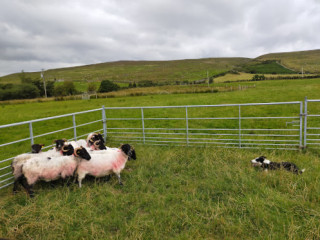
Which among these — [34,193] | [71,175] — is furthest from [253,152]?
[34,193]

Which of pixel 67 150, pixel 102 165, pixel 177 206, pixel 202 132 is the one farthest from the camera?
pixel 202 132

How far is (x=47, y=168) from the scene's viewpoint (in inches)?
178

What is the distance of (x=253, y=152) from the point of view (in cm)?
661

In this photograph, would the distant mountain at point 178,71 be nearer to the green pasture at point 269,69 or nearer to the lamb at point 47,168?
the green pasture at point 269,69

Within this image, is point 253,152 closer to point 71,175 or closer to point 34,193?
point 71,175

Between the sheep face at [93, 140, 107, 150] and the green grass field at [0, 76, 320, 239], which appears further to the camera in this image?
the sheep face at [93, 140, 107, 150]

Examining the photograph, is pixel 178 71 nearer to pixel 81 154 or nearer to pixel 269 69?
pixel 269 69

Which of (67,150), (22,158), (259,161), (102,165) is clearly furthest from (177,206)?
(22,158)

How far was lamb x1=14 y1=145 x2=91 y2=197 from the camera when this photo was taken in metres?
4.41

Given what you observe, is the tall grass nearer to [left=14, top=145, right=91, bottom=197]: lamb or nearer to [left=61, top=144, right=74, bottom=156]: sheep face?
[left=14, top=145, right=91, bottom=197]: lamb

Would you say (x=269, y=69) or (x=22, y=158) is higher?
(x=269, y=69)

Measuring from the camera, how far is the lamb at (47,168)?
14.5 ft

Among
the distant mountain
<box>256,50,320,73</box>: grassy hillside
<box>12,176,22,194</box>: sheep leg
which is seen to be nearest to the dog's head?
<box>12,176,22,194</box>: sheep leg

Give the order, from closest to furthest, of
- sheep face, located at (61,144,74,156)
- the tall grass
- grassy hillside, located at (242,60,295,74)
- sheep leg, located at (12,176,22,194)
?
the tall grass → sheep leg, located at (12,176,22,194) → sheep face, located at (61,144,74,156) → grassy hillside, located at (242,60,295,74)
